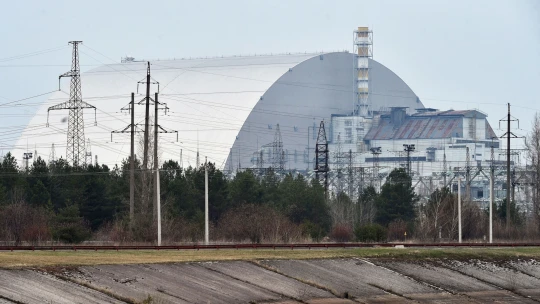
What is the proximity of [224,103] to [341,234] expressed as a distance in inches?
2639

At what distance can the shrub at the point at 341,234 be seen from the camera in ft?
171

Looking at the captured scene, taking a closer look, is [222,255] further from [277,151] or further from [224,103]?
[224,103]

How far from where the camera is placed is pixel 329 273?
29797 mm

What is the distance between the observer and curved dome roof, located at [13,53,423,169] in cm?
11575

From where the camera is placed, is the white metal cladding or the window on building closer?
the white metal cladding

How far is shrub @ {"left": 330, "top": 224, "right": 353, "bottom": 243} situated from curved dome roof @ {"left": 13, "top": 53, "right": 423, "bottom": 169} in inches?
2083

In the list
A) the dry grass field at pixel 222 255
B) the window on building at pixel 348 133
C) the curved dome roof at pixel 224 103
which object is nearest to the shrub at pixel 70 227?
the dry grass field at pixel 222 255

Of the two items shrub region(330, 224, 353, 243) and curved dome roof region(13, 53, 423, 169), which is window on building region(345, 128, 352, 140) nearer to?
curved dome roof region(13, 53, 423, 169)

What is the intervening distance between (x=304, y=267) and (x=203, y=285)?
14.0 ft

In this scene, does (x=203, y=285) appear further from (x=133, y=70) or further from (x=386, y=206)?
(x=133, y=70)

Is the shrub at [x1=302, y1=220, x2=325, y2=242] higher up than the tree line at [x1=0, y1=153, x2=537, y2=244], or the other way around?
the tree line at [x1=0, y1=153, x2=537, y2=244]

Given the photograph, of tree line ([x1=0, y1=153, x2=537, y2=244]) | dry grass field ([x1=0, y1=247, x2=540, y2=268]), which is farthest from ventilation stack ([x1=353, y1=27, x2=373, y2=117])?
dry grass field ([x1=0, y1=247, x2=540, y2=268])

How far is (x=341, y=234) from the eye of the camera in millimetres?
53094

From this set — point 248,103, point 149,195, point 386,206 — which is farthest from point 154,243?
point 248,103
